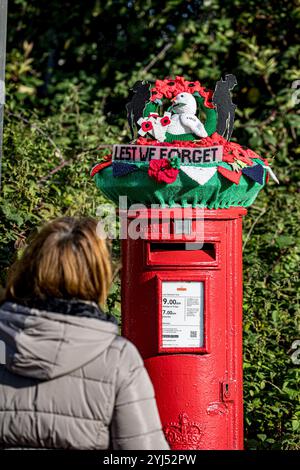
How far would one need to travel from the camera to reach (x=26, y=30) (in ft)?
25.7

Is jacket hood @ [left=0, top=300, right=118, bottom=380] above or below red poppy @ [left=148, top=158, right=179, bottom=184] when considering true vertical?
below

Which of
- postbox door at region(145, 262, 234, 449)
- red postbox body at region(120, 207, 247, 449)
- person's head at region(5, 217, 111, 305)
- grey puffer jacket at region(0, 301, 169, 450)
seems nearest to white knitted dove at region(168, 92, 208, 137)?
red postbox body at region(120, 207, 247, 449)

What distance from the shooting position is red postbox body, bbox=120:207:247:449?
334 centimetres

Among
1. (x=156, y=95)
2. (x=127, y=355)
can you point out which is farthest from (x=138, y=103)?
(x=127, y=355)

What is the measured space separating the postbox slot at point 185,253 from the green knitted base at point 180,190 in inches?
6.9

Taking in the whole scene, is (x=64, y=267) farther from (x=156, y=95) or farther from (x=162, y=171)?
(x=156, y=95)

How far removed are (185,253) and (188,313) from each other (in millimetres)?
255

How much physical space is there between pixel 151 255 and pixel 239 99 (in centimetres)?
457

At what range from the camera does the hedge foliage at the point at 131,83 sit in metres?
5.40

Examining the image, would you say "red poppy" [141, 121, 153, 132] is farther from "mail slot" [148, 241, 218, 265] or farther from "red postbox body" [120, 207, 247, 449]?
"mail slot" [148, 241, 218, 265]

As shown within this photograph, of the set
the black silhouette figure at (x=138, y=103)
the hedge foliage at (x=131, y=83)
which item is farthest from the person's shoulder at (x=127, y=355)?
the hedge foliage at (x=131, y=83)

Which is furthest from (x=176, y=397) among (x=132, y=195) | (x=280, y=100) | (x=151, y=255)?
(x=280, y=100)

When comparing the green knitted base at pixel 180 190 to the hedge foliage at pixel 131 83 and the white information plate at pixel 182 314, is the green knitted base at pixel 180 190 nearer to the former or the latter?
the white information plate at pixel 182 314

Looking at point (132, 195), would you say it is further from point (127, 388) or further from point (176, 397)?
point (127, 388)
